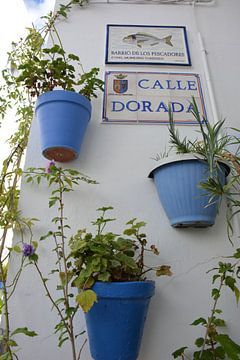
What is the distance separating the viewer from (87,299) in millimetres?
712

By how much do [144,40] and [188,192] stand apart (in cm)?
92

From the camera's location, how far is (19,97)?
147cm

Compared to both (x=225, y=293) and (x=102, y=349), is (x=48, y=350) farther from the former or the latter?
(x=225, y=293)

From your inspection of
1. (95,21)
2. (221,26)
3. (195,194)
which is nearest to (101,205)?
(195,194)

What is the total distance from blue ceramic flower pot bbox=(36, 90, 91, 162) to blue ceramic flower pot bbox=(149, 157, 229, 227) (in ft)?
1.13

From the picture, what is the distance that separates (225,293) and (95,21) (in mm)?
1441

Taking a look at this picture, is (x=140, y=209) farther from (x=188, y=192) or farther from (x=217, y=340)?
(x=217, y=340)

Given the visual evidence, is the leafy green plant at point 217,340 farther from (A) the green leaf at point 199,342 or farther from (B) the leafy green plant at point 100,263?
(B) the leafy green plant at point 100,263

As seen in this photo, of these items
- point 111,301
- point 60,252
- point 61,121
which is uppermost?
point 61,121

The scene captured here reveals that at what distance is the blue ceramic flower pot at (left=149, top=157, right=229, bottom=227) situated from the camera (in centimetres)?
94

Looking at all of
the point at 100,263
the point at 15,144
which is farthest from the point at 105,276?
the point at 15,144

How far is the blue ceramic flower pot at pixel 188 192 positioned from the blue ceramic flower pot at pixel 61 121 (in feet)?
1.13

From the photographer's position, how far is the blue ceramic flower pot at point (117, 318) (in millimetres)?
756

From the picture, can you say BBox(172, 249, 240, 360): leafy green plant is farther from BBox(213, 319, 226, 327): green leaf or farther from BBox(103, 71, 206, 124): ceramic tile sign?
BBox(103, 71, 206, 124): ceramic tile sign
